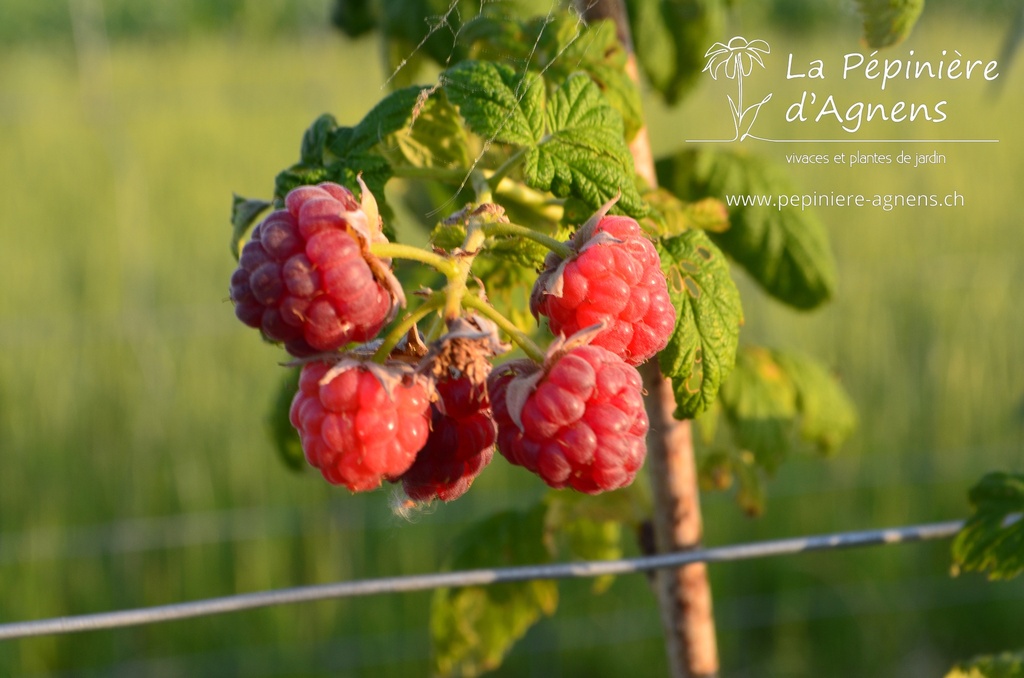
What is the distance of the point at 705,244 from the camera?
0.79 meters

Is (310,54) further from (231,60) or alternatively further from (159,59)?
(159,59)

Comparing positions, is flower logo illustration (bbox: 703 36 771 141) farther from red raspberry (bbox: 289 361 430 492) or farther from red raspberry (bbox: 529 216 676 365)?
red raspberry (bbox: 289 361 430 492)

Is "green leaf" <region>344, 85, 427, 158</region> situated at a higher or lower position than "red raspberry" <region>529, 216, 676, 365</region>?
higher

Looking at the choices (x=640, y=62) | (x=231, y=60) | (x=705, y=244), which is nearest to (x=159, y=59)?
(x=231, y=60)

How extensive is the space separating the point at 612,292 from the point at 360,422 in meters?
0.15

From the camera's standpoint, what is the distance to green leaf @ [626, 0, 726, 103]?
1232mm

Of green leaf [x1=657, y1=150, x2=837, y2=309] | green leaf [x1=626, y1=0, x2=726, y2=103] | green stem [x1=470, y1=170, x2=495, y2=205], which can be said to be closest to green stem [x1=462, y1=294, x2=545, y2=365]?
green stem [x1=470, y1=170, x2=495, y2=205]

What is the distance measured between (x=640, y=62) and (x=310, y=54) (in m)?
4.45

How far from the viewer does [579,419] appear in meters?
0.57

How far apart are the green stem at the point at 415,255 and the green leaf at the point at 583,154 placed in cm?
18

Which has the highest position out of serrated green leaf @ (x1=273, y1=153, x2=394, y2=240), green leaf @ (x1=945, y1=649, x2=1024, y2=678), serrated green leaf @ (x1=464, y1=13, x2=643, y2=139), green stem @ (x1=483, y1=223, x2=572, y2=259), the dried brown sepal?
serrated green leaf @ (x1=464, y1=13, x2=643, y2=139)

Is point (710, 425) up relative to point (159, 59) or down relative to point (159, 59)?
down

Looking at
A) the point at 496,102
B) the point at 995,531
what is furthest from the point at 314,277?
the point at 995,531

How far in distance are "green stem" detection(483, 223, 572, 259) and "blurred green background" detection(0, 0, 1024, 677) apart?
1965 mm
